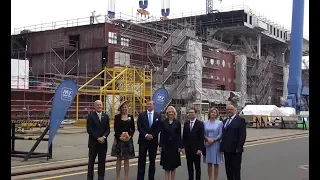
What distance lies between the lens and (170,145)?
8422mm

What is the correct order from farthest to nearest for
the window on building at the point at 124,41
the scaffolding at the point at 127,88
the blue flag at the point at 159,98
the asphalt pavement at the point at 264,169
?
the window on building at the point at 124,41 → the scaffolding at the point at 127,88 → the blue flag at the point at 159,98 → the asphalt pavement at the point at 264,169

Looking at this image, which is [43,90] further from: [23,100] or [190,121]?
[190,121]

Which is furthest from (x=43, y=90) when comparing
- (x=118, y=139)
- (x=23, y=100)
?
(x=118, y=139)

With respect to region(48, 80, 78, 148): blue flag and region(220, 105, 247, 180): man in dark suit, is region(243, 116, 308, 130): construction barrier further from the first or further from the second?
region(220, 105, 247, 180): man in dark suit

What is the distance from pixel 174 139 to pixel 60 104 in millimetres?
5289

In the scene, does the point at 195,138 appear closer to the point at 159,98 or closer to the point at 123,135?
the point at 123,135

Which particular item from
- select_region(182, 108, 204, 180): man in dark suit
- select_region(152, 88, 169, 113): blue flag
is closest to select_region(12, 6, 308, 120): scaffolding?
select_region(152, 88, 169, 113): blue flag

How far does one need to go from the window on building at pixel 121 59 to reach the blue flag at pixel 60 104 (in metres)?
30.6

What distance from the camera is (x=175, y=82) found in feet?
159

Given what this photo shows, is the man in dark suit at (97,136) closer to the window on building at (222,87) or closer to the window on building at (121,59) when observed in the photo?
the window on building at (121,59)

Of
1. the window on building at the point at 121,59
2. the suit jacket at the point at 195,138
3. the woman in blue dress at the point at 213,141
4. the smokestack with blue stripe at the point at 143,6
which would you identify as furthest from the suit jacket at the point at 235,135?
the smokestack with blue stripe at the point at 143,6

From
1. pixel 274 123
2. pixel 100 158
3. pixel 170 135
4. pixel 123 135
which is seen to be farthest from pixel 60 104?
pixel 274 123

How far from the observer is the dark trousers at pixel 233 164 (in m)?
8.35

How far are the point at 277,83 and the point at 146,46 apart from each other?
124 feet
